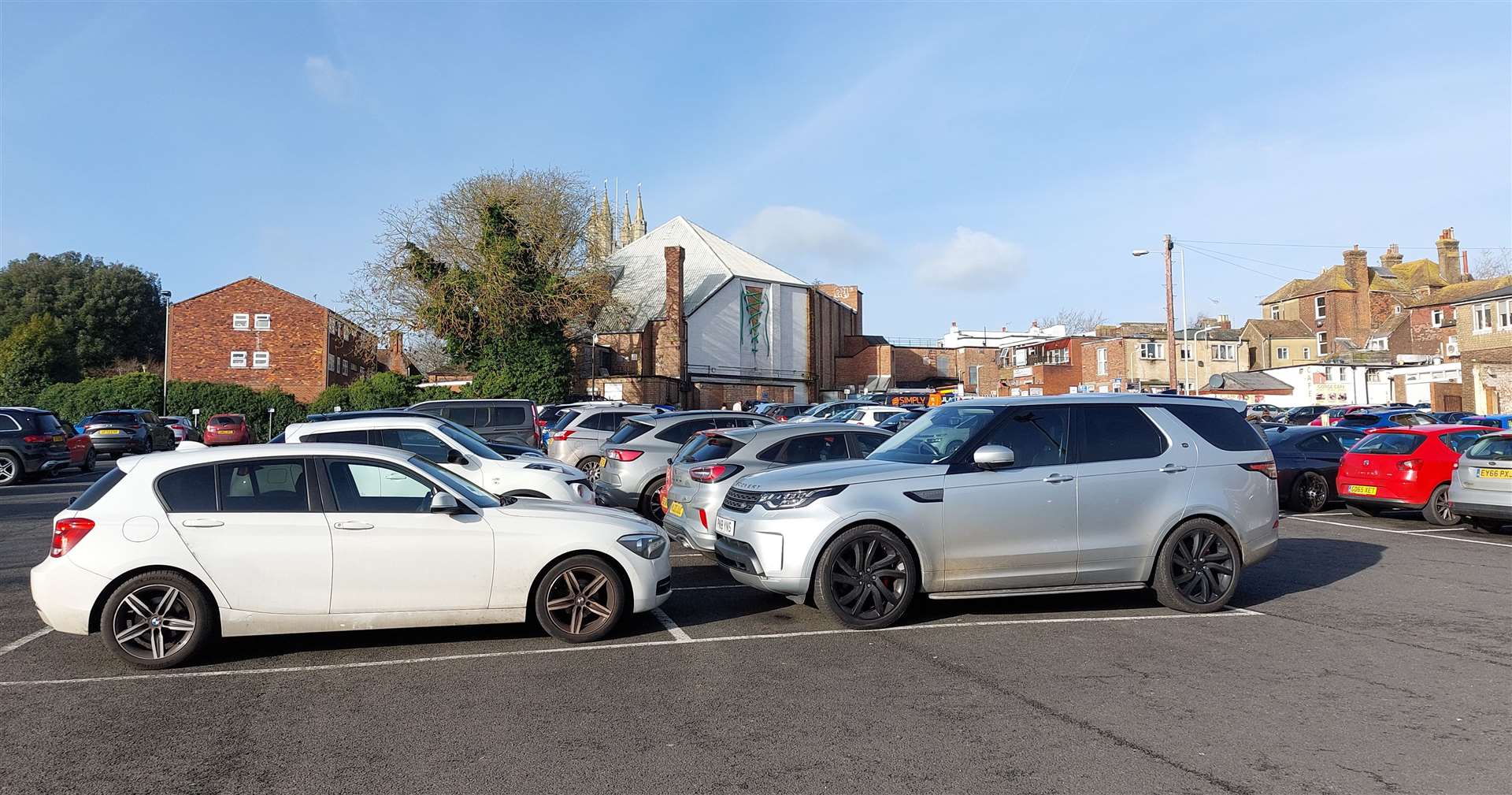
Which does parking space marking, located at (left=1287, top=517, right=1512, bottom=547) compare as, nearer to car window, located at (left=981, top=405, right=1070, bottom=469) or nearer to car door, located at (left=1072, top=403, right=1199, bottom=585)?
Answer: car door, located at (left=1072, top=403, right=1199, bottom=585)

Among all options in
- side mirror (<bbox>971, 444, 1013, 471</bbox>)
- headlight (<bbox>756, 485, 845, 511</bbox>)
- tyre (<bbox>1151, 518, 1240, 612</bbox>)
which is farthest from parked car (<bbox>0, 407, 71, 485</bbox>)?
tyre (<bbox>1151, 518, 1240, 612</bbox>)

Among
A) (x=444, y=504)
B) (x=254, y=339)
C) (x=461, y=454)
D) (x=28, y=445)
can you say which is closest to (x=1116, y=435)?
(x=444, y=504)

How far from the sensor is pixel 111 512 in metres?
6.58

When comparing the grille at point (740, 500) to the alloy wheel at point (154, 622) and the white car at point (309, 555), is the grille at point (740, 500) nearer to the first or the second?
the white car at point (309, 555)

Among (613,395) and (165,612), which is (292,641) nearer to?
(165,612)

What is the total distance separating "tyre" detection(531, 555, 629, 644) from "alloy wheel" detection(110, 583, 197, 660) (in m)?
2.26

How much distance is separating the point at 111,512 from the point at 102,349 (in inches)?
2994

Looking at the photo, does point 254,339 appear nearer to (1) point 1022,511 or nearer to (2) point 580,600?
(2) point 580,600

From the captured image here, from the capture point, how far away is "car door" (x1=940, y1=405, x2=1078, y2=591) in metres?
7.71

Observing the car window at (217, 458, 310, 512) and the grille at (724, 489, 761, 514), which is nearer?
the car window at (217, 458, 310, 512)

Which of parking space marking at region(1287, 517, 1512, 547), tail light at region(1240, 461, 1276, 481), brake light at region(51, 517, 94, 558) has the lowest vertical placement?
parking space marking at region(1287, 517, 1512, 547)

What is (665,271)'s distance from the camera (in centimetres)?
6519

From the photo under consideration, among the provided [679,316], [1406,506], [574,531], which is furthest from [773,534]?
[679,316]

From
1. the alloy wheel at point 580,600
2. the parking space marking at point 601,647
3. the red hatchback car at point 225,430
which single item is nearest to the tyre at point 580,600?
the alloy wheel at point 580,600
